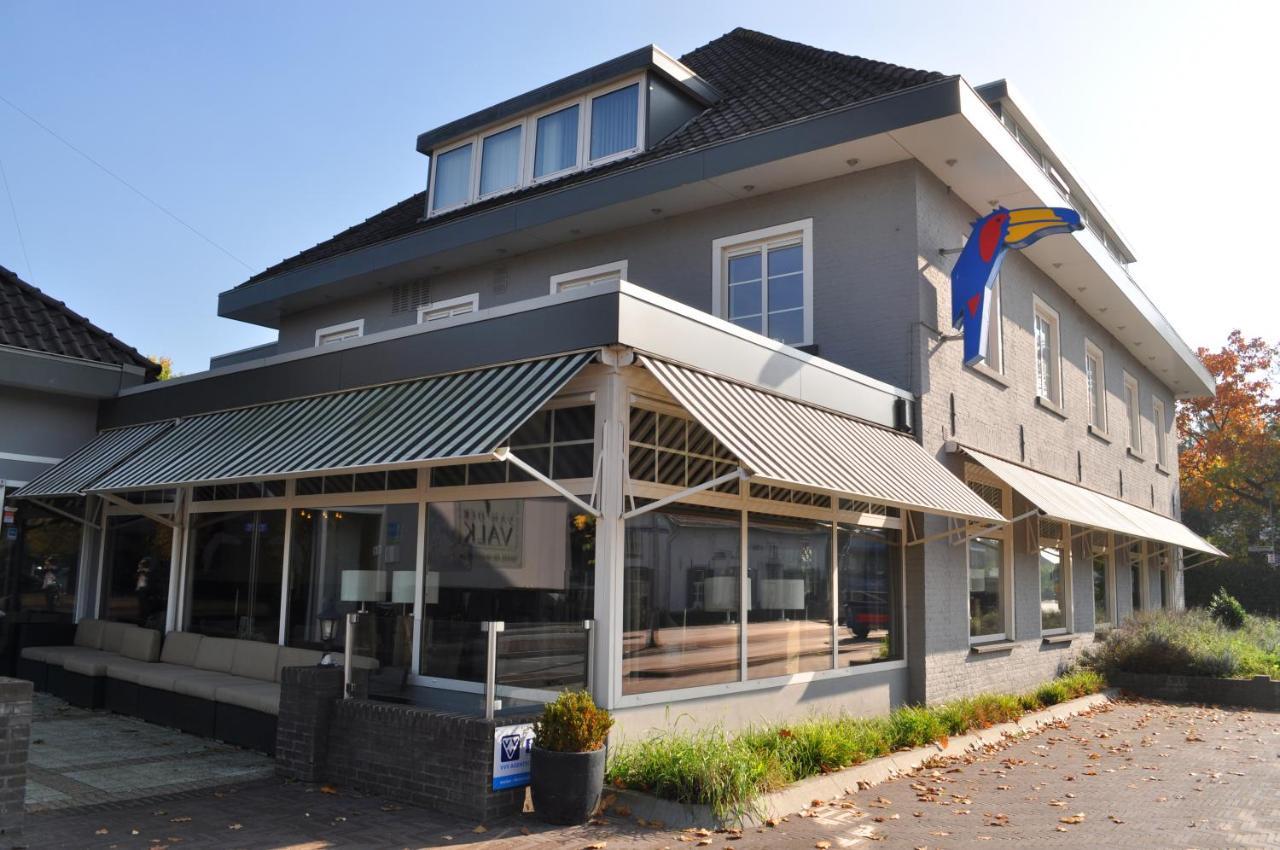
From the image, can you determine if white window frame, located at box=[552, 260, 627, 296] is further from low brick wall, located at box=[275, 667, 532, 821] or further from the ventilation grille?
low brick wall, located at box=[275, 667, 532, 821]

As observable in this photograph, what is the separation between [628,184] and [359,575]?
21.7 feet

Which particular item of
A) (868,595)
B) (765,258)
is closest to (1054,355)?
(765,258)

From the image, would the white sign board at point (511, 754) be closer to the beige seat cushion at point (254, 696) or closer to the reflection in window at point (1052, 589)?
the beige seat cushion at point (254, 696)

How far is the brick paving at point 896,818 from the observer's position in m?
7.07

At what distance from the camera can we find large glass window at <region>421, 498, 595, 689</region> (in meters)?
8.45

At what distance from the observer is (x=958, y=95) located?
1152 cm

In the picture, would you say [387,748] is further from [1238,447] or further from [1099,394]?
Answer: [1238,447]

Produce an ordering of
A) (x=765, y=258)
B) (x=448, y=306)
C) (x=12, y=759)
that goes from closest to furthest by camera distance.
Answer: (x=12, y=759)
(x=765, y=258)
(x=448, y=306)

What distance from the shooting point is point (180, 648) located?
12000 mm

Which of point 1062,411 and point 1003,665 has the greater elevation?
point 1062,411

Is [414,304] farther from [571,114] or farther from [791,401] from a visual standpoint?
[791,401]

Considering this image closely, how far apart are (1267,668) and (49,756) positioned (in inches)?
715

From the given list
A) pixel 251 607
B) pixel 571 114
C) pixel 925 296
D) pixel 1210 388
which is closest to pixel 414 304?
pixel 571 114

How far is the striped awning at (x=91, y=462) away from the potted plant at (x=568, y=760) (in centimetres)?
741
